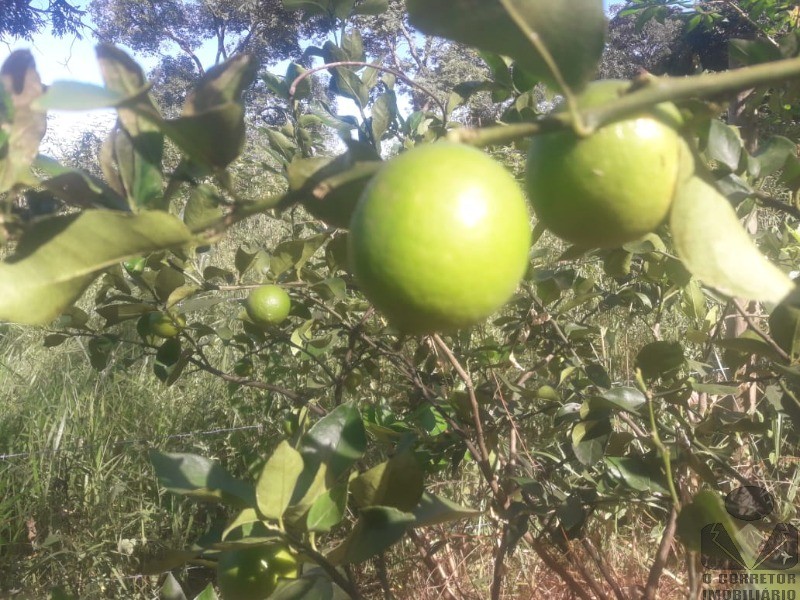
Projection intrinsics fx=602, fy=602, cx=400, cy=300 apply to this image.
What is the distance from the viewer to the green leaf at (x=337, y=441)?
783mm

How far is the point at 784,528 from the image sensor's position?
1139 mm

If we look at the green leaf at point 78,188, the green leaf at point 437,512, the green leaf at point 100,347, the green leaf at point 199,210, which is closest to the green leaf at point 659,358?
the green leaf at point 437,512

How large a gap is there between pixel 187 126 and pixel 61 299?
0.19 metres

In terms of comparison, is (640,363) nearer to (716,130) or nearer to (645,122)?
(716,130)

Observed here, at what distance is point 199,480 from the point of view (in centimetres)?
75

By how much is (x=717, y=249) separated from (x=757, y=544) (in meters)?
0.90

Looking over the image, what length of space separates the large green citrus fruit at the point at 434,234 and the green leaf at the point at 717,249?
15 centimetres

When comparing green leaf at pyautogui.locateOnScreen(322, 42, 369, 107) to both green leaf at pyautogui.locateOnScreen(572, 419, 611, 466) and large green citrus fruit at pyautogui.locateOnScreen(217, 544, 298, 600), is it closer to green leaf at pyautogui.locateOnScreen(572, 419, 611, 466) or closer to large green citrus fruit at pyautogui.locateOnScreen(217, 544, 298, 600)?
green leaf at pyautogui.locateOnScreen(572, 419, 611, 466)

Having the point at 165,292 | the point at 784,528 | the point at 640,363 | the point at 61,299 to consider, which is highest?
the point at 61,299

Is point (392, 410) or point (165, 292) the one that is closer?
point (165, 292)

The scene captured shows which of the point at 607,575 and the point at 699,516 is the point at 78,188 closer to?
the point at 699,516

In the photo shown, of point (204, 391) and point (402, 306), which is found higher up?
point (402, 306)

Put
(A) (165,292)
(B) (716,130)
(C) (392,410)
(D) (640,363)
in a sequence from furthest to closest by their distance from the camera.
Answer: (C) (392,410) → (A) (165,292) → (D) (640,363) → (B) (716,130)

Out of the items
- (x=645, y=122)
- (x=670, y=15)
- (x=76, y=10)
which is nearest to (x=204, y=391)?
(x=645, y=122)
